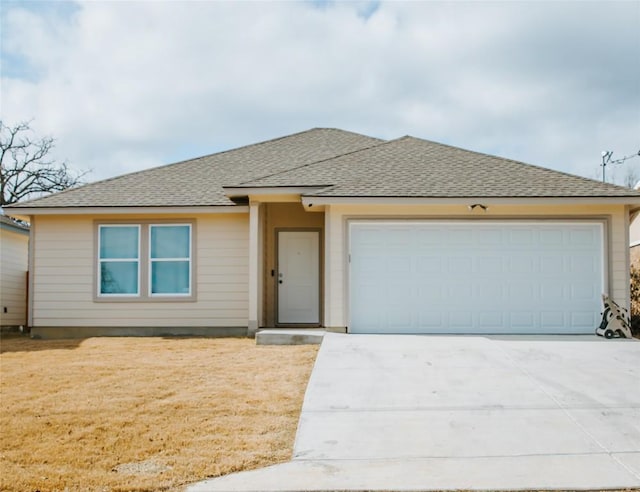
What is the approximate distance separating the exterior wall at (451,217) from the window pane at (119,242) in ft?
15.0

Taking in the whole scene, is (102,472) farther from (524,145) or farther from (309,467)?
(524,145)

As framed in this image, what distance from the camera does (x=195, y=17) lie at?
40.4 ft

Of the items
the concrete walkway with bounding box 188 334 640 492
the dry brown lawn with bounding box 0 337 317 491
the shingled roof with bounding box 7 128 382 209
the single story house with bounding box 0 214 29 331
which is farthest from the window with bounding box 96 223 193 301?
the concrete walkway with bounding box 188 334 640 492

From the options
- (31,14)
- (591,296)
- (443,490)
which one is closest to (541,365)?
(591,296)

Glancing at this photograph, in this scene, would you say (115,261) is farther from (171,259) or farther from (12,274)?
(12,274)

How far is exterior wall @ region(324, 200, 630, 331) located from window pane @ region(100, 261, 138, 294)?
14.9 feet

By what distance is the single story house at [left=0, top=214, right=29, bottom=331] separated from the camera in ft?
52.3

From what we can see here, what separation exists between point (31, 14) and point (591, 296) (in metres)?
12.2

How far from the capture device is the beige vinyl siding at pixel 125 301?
1372 centimetres

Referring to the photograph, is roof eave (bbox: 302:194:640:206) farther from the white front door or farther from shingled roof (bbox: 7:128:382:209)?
the white front door

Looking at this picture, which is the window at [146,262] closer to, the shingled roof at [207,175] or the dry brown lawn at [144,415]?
the shingled roof at [207,175]

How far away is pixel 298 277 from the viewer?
1488 centimetres

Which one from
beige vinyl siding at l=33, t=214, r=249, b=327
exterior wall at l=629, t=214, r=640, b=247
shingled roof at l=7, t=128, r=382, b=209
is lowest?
beige vinyl siding at l=33, t=214, r=249, b=327

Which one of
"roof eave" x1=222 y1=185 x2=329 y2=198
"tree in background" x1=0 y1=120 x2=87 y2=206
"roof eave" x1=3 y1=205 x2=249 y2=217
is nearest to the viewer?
"roof eave" x1=222 y1=185 x2=329 y2=198
